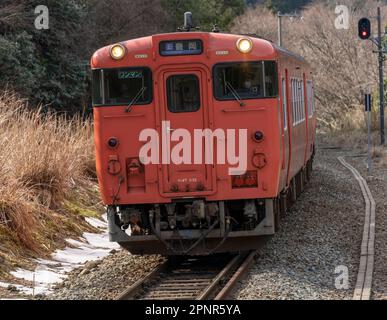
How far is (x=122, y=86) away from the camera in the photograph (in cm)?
1124

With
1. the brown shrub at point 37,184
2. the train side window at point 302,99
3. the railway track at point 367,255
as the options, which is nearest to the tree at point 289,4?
the railway track at point 367,255

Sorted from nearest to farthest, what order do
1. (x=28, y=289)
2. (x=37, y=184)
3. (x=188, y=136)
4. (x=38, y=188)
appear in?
(x=28, y=289) → (x=188, y=136) → (x=37, y=184) → (x=38, y=188)

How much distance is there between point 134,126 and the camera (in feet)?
36.3

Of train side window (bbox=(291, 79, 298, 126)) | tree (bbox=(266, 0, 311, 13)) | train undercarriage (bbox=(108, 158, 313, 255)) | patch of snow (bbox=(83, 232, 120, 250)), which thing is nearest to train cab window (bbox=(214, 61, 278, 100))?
train undercarriage (bbox=(108, 158, 313, 255))

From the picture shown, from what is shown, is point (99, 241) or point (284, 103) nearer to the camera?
point (284, 103)

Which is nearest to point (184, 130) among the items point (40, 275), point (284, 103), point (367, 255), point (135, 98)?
point (135, 98)

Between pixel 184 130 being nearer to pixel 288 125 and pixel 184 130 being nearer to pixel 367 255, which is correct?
pixel 288 125

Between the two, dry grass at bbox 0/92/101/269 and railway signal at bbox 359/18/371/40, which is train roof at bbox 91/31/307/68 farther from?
railway signal at bbox 359/18/371/40

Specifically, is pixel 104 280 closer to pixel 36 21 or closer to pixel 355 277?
pixel 355 277

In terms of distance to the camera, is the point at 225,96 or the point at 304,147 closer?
the point at 225,96

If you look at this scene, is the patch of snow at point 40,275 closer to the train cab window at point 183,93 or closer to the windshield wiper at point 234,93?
the train cab window at point 183,93

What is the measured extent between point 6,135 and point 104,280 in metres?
4.60

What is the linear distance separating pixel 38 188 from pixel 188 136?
4.25 m
